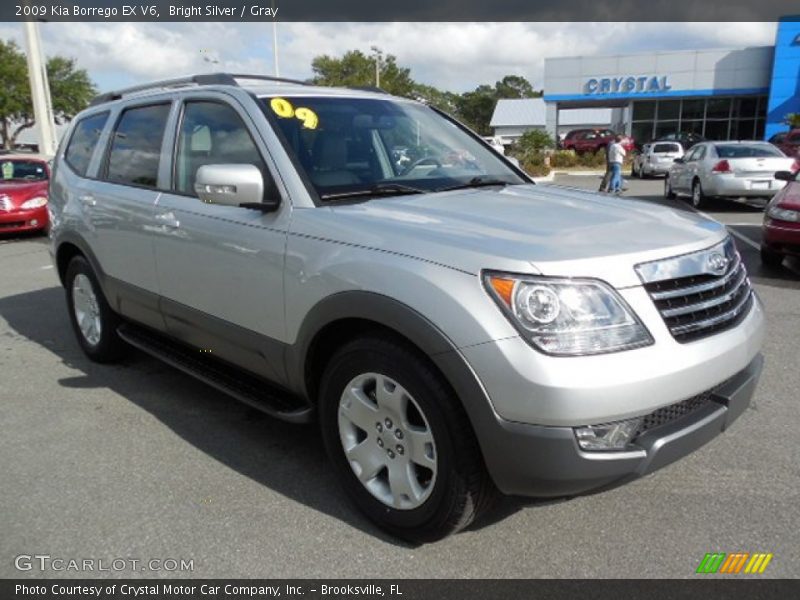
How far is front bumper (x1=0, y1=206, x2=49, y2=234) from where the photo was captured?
11.6m

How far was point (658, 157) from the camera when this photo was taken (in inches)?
960

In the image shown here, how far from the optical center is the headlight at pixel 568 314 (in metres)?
2.20

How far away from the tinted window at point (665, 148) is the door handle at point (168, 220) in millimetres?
23671

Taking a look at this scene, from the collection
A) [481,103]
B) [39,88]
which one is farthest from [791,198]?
[481,103]

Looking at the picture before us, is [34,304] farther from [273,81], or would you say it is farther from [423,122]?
[423,122]

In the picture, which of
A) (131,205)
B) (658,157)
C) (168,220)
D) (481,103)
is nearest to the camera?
(168,220)

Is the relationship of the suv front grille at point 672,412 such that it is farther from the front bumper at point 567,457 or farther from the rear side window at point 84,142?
the rear side window at point 84,142

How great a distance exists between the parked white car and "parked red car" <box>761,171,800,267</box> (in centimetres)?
1732

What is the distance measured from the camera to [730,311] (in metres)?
2.63

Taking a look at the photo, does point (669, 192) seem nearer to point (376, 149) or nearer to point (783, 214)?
point (783, 214)

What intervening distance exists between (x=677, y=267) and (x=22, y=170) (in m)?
13.9

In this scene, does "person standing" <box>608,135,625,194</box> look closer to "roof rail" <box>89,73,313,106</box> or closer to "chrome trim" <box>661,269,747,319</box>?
"roof rail" <box>89,73,313,106</box>

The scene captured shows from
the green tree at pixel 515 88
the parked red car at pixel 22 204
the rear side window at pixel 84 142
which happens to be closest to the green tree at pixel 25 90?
the parked red car at pixel 22 204
